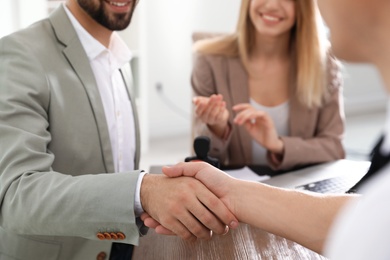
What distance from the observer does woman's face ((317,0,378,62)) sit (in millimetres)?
685

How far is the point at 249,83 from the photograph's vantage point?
212 cm

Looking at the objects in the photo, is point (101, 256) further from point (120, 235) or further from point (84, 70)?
point (84, 70)

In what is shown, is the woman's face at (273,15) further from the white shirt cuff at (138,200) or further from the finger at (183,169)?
the white shirt cuff at (138,200)

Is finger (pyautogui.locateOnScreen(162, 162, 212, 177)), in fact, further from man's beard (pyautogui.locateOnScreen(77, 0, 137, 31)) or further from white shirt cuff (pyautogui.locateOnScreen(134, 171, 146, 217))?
man's beard (pyautogui.locateOnScreen(77, 0, 137, 31))

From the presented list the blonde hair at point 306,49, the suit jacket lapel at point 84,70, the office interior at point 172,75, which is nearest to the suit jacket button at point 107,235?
the suit jacket lapel at point 84,70

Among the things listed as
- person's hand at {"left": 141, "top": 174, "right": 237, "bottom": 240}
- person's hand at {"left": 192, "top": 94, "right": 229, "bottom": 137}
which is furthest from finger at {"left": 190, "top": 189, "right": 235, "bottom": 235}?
person's hand at {"left": 192, "top": 94, "right": 229, "bottom": 137}

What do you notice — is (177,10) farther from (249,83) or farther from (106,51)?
(106,51)

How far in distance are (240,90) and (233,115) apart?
0.34 ft

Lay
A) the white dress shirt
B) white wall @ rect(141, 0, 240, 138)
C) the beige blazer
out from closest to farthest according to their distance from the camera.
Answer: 1. the white dress shirt
2. the beige blazer
3. white wall @ rect(141, 0, 240, 138)

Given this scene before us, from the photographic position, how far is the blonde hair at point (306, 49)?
2.03m

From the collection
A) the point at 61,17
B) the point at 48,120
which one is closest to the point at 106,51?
the point at 61,17

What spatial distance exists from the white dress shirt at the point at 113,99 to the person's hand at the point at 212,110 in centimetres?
25

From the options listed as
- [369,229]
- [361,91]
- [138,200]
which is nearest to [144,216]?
[138,200]

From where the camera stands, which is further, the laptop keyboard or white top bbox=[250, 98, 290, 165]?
white top bbox=[250, 98, 290, 165]
